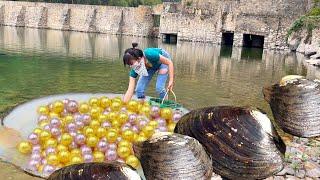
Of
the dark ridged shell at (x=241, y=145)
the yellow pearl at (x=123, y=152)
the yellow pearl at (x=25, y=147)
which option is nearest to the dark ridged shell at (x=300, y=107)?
the dark ridged shell at (x=241, y=145)

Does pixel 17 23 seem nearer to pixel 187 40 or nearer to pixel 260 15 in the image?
pixel 187 40

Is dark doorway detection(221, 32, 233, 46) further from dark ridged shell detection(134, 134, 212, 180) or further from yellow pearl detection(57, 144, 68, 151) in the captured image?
dark ridged shell detection(134, 134, 212, 180)

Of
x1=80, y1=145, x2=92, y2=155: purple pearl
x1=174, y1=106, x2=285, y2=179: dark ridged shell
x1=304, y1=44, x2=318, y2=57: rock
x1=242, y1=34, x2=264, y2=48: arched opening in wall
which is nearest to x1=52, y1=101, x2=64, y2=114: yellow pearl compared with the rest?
x1=80, y1=145, x2=92, y2=155: purple pearl

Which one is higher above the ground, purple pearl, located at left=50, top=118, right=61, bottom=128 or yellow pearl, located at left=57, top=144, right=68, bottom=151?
purple pearl, located at left=50, top=118, right=61, bottom=128

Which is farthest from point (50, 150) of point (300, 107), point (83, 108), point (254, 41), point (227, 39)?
point (227, 39)

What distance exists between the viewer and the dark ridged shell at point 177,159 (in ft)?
13.9

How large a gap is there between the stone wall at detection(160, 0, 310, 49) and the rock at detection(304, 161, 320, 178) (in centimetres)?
3279

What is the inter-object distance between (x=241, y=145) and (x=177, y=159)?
798 mm

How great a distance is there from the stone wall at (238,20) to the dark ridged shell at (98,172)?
122ft

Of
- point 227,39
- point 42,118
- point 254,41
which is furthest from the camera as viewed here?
point 227,39

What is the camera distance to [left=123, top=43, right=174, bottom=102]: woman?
307 inches

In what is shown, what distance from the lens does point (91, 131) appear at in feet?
24.0

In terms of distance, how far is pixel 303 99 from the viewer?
4996 mm

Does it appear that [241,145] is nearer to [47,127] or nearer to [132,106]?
[47,127]
